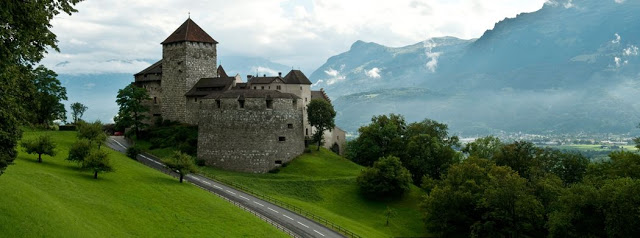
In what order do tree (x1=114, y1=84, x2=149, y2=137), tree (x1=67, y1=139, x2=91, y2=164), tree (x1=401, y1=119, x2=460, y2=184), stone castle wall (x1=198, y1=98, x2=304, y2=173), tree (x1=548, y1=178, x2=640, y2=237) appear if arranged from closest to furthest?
1. tree (x1=548, y1=178, x2=640, y2=237)
2. tree (x1=67, y1=139, x2=91, y2=164)
3. stone castle wall (x1=198, y1=98, x2=304, y2=173)
4. tree (x1=401, y1=119, x2=460, y2=184)
5. tree (x1=114, y1=84, x2=149, y2=137)

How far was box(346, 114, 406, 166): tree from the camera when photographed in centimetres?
9225

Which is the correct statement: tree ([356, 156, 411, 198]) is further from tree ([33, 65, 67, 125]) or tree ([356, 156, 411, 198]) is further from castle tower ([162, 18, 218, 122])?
tree ([33, 65, 67, 125])

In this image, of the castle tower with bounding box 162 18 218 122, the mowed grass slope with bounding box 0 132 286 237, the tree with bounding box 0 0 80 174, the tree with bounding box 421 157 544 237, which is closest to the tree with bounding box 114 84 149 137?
the castle tower with bounding box 162 18 218 122

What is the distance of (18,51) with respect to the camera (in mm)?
24234

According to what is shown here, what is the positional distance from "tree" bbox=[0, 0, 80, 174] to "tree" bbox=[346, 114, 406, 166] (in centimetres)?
7060

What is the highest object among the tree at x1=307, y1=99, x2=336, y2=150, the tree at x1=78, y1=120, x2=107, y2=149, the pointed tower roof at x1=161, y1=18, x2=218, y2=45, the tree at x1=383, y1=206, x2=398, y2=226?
the pointed tower roof at x1=161, y1=18, x2=218, y2=45

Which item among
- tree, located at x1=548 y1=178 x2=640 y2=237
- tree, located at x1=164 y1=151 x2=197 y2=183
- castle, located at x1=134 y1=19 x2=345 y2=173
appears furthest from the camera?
castle, located at x1=134 y1=19 x2=345 y2=173

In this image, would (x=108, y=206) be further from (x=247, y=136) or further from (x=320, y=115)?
(x=320, y=115)

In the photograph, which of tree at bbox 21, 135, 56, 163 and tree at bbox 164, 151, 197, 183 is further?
tree at bbox 164, 151, 197, 183

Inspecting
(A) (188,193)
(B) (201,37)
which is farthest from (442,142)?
(A) (188,193)

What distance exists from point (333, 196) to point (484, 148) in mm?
34575

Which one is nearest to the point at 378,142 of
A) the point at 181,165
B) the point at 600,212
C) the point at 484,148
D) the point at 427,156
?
the point at 427,156

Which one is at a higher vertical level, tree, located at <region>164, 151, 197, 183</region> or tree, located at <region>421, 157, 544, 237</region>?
tree, located at <region>164, 151, 197, 183</region>

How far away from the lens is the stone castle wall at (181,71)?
92.8 meters
